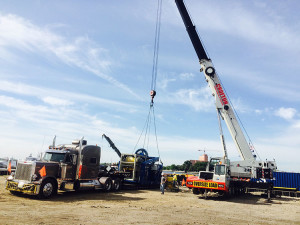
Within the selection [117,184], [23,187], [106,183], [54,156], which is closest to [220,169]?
[117,184]

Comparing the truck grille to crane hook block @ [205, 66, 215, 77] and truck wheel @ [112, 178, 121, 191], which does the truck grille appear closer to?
truck wheel @ [112, 178, 121, 191]

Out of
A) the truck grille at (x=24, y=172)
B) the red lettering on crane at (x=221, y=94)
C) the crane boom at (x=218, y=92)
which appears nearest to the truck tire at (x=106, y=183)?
the truck grille at (x=24, y=172)

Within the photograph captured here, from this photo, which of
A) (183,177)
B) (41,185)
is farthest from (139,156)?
(183,177)

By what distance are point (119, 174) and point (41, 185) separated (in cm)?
689

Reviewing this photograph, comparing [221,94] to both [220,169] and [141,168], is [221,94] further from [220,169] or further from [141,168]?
[141,168]

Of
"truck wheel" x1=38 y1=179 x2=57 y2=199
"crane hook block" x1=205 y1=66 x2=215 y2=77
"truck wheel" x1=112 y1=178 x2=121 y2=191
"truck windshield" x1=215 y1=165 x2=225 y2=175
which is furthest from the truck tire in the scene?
"crane hook block" x1=205 y1=66 x2=215 y2=77

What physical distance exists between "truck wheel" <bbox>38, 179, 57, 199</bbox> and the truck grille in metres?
0.93

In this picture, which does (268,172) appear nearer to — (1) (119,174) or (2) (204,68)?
(2) (204,68)

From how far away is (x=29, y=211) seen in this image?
9.27 m

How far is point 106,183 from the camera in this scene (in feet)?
54.1

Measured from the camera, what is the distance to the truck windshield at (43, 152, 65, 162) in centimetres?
1421

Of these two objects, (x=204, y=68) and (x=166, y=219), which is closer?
(x=166, y=219)

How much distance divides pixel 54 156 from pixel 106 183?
4126mm

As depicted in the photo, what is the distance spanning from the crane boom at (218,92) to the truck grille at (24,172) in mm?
13470
